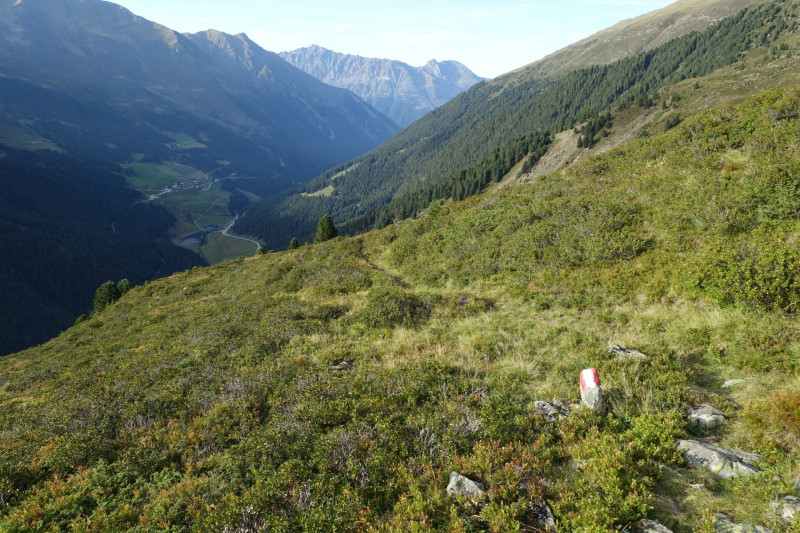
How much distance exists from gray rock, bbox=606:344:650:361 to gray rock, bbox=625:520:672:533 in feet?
14.1

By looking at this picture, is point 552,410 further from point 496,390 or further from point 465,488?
point 465,488

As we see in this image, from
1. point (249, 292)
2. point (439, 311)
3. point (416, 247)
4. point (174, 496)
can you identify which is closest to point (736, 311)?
point (439, 311)

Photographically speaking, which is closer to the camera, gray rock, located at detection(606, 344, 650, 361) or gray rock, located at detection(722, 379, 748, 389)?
gray rock, located at detection(722, 379, 748, 389)

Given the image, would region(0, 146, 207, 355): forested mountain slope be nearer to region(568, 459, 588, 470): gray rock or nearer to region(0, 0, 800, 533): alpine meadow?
region(0, 0, 800, 533): alpine meadow

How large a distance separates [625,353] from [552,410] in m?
2.80

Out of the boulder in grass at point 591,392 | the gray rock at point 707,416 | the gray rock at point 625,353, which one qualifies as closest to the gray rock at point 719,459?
the gray rock at point 707,416

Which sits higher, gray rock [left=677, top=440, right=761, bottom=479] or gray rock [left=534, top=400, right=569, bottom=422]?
gray rock [left=677, top=440, right=761, bottom=479]

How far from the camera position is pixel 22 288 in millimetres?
154750

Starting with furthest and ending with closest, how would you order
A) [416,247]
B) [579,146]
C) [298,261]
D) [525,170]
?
[525,170] < [579,146] < [298,261] < [416,247]

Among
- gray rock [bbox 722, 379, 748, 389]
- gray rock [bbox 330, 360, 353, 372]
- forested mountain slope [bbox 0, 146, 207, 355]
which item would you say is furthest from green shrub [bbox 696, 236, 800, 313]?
forested mountain slope [bbox 0, 146, 207, 355]

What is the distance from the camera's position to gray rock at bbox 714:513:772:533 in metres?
4.06

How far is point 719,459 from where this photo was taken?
5086 mm

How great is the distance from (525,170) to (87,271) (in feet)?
676

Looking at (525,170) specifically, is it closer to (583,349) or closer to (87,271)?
(583,349)
